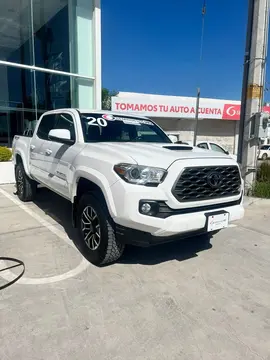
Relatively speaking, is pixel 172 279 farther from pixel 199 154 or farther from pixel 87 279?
pixel 199 154

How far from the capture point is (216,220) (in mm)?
3166

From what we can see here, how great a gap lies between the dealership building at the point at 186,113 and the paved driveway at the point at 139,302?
16.5 meters

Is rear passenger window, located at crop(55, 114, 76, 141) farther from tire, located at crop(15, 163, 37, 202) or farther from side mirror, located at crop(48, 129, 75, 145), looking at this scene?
tire, located at crop(15, 163, 37, 202)

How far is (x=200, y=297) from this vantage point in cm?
281

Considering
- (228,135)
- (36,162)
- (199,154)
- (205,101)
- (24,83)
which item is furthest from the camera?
(228,135)

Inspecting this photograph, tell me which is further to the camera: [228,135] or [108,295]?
[228,135]

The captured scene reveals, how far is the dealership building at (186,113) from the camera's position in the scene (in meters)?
20.2

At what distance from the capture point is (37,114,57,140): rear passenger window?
510 centimetres

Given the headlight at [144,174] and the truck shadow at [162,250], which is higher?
the headlight at [144,174]

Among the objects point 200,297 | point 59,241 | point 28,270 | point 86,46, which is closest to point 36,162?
point 59,241

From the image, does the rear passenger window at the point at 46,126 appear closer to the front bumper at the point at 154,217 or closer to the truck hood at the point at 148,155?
the truck hood at the point at 148,155

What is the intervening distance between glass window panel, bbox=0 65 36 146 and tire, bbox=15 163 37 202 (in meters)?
5.11

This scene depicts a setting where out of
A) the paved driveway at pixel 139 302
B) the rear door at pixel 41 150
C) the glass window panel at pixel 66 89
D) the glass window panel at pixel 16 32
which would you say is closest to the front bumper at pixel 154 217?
the paved driveway at pixel 139 302

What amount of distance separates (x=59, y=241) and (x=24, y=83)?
1025 cm
